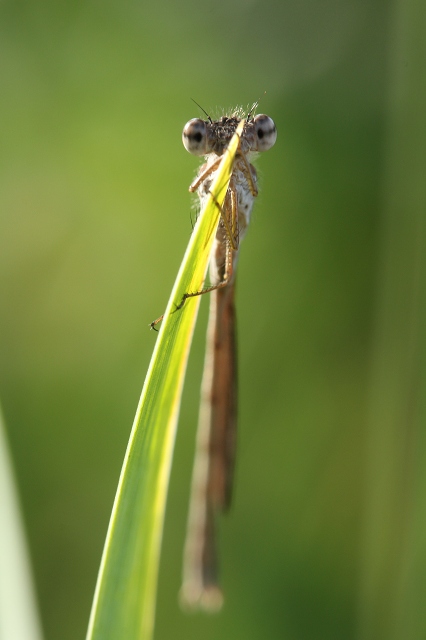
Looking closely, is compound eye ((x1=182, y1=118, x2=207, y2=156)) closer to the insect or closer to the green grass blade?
the insect

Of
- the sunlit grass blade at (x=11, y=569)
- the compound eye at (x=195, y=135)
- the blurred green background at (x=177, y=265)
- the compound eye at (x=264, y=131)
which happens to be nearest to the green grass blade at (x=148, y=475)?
the sunlit grass blade at (x=11, y=569)

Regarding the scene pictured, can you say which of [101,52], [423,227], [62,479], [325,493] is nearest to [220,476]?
[325,493]

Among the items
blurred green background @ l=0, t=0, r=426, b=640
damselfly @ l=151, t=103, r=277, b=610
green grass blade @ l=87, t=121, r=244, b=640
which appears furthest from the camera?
blurred green background @ l=0, t=0, r=426, b=640

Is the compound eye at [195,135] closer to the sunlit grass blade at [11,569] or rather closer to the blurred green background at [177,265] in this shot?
the sunlit grass blade at [11,569]

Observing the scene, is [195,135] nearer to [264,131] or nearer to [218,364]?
[264,131]

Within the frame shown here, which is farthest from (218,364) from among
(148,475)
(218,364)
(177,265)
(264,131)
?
(148,475)

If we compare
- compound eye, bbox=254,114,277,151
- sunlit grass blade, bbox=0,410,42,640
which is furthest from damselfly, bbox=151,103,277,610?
sunlit grass blade, bbox=0,410,42,640
